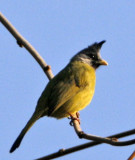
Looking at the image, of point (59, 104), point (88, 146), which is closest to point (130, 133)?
point (88, 146)

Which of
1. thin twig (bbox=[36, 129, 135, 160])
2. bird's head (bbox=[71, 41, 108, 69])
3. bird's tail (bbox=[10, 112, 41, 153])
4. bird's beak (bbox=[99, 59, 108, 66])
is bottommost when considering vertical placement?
thin twig (bbox=[36, 129, 135, 160])

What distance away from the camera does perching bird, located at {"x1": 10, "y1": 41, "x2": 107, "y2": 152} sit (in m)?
5.34

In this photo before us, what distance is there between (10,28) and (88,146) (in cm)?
242

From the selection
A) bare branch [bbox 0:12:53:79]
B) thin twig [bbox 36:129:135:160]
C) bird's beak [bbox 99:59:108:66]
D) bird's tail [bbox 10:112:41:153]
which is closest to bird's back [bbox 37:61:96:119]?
bird's tail [bbox 10:112:41:153]

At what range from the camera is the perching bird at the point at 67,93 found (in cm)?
534

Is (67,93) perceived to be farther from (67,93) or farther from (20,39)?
(20,39)

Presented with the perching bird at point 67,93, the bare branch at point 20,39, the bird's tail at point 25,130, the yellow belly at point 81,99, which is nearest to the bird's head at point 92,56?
the perching bird at point 67,93

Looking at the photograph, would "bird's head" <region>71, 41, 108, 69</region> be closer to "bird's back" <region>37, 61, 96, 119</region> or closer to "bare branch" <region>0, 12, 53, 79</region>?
"bird's back" <region>37, 61, 96, 119</region>

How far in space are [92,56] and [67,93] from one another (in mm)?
1311

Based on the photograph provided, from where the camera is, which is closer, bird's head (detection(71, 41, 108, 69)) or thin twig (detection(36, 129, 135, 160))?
thin twig (detection(36, 129, 135, 160))

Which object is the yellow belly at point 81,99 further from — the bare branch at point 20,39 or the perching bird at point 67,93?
the bare branch at point 20,39

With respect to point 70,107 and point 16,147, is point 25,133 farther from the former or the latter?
point 70,107

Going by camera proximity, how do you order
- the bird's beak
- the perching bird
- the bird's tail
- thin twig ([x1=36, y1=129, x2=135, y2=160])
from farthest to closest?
the bird's beak
the perching bird
the bird's tail
thin twig ([x1=36, y1=129, x2=135, y2=160])

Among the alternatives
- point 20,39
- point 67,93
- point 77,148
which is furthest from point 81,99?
point 77,148
